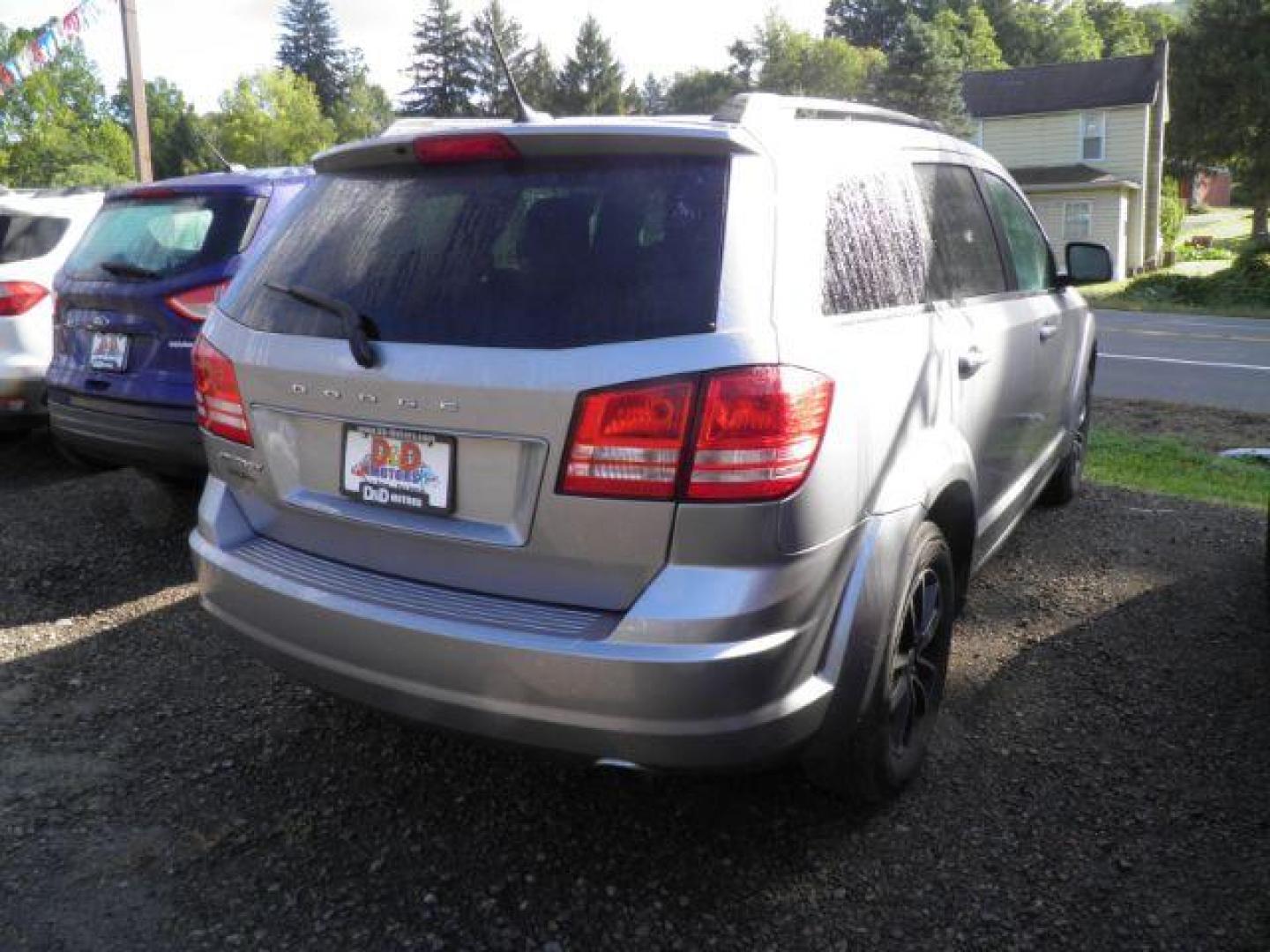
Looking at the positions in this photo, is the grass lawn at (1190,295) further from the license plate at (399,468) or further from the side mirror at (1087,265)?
the license plate at (399,468)

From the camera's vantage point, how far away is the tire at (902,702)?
2.59m

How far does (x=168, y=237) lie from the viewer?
16.5 ft

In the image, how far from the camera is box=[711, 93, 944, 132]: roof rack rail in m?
2.50

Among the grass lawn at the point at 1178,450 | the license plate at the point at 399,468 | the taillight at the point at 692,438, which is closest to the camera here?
the taillight at the point at 692,438

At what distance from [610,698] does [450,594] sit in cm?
45

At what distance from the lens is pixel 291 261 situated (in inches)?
111

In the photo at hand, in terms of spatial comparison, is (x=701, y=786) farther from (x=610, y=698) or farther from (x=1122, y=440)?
(x=1122, y=440)

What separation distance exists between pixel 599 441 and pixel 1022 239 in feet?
9.56

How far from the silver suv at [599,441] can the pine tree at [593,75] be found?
222ft

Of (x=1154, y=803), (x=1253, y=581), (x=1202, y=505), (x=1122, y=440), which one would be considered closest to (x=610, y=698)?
→ (x=1154, y=803)

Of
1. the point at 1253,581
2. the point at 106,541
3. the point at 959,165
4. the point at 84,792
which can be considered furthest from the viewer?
the point at 106,541

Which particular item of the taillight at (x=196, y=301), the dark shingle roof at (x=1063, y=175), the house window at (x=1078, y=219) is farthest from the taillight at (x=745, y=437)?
the house window at (x=1078, y=219)

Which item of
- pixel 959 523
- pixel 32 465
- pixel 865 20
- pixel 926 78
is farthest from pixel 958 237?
pixel 865 20

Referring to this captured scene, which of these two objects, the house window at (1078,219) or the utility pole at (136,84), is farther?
the house window at (1078,219)
